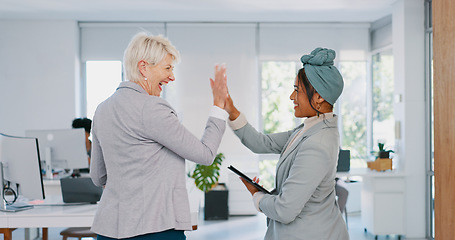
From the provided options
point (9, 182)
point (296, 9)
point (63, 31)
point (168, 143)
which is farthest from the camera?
point (63, 31)

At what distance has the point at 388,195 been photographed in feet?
20.4

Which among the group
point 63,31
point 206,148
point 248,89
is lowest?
point 206,148

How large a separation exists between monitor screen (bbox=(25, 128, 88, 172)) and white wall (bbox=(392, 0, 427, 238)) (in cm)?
388

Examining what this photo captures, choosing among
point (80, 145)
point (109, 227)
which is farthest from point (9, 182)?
point (109, 227)

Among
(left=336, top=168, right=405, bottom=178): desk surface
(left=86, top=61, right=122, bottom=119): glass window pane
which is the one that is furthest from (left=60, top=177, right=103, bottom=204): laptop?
(left=86, top=61, right=122, bottom=119): glass window pane

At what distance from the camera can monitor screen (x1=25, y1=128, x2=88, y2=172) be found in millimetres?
5227

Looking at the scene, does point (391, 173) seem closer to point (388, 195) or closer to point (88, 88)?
point (388, 195)

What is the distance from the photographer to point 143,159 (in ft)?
6.17

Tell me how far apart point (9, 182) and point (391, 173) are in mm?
4393

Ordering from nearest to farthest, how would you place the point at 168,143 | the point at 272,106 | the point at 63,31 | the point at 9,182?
the point at 168,143
the point at 9,182
the point at 63,31
the point at 272,106

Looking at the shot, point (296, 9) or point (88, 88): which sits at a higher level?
point (296, 9)

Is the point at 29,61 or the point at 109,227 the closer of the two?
the point at 109,227

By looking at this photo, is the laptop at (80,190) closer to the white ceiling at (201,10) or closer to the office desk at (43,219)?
the office desk at (43,219)

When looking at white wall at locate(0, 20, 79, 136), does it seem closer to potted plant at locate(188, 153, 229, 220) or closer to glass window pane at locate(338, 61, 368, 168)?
potted plant at locate(188, 153, 229, 220)
